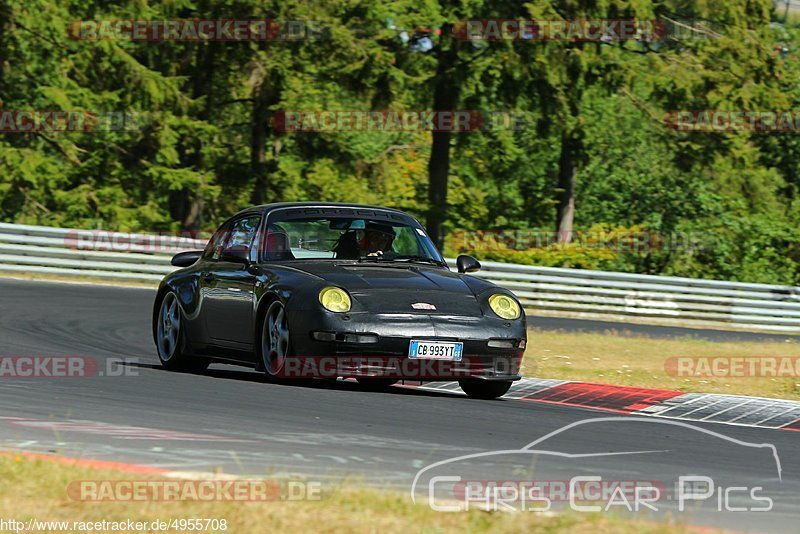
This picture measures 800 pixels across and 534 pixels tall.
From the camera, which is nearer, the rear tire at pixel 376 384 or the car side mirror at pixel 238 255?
the rear tire at pixel 376 384

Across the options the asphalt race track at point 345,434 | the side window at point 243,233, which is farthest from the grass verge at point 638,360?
the side window at point 243,233

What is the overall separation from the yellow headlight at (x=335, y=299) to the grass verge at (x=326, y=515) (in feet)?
13.5

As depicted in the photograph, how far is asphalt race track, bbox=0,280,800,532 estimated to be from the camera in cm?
655

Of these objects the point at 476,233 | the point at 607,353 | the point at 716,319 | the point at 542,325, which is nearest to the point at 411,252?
the point at 607,353

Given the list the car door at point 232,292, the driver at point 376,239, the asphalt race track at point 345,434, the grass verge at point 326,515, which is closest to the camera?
the grass verge at point 326,515

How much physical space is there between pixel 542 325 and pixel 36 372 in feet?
39.5

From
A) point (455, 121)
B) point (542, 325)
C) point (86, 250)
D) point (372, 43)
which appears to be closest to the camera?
point (542, 325)

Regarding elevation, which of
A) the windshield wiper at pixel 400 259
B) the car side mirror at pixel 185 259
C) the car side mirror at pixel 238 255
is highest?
the windshield wiper at pixel 400 259

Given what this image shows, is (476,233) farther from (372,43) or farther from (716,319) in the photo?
(716,319)

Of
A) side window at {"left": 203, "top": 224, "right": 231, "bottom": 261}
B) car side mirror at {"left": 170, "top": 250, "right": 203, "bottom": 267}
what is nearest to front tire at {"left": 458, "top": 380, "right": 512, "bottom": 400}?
side window at {"left": 203, "top": 224, "right": 231, "bottom": 261}

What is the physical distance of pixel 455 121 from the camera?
108 feet

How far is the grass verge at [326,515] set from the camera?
5.05m

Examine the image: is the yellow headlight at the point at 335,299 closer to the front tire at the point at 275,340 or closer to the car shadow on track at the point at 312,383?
the front tire at the point at 275,340

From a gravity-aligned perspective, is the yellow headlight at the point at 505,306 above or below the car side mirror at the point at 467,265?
below
